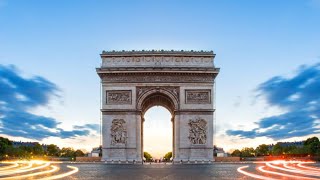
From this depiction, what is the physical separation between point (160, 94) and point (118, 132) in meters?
5.58

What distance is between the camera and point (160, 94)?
4650cm

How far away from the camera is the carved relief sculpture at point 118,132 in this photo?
149 feet

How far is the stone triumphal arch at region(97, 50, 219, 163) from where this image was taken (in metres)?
45.2

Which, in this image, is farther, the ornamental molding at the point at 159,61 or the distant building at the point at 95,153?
the distant building at the point at 95,153

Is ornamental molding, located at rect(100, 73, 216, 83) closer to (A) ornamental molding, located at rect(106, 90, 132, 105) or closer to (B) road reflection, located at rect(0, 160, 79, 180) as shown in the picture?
(A) ornamental molding, located at rect(106, 90, 132, 105)

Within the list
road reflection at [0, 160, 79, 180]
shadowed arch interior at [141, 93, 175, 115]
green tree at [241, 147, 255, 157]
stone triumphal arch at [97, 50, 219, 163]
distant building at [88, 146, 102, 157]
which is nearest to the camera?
road reflection at [0, 160, 79, 180]

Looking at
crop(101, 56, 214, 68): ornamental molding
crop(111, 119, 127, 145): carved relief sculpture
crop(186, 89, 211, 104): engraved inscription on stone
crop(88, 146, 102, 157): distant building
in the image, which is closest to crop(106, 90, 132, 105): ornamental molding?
crop(111, 119, 127, 145): carved relief sculpture

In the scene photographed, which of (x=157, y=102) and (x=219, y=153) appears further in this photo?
(x=157, y=102)

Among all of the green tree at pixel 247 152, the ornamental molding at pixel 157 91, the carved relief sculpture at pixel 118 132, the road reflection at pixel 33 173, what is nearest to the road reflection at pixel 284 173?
the road reflection at pixel 33 173

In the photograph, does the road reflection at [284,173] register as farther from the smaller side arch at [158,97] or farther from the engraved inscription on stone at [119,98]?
the engraved inscription on stone at [119,98]

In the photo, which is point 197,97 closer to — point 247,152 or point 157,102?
point 157,102

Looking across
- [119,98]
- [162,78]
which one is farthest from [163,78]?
[119,98]

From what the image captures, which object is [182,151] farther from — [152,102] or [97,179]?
[97,179]

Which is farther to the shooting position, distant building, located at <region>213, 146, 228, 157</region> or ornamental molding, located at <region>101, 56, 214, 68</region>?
distant building, located at <region>213, 146, 228, 157</region>
